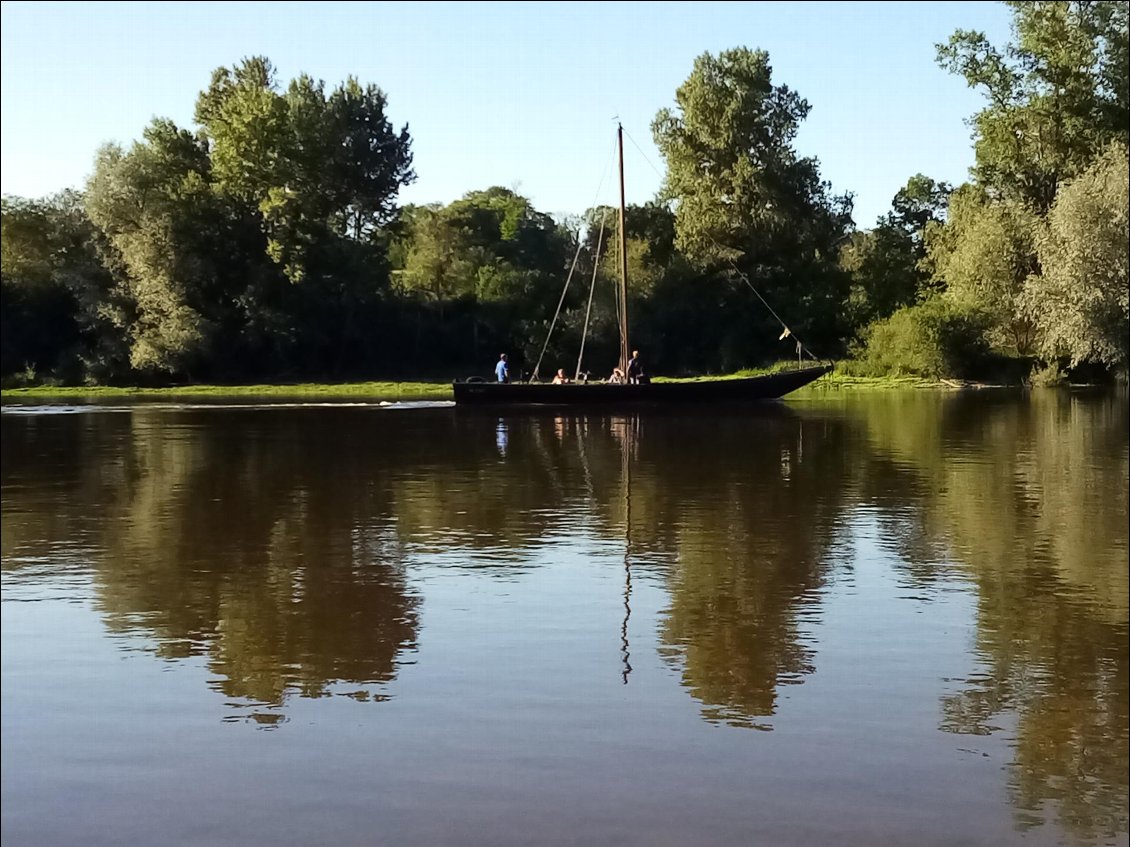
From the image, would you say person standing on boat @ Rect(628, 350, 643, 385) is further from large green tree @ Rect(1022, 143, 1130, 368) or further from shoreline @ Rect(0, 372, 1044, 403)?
large green tree @ Rect(1022, 143, 1130, 368)

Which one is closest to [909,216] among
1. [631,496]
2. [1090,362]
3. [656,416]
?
[1090,362]

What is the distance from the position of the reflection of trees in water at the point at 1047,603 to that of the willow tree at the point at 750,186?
1955 inches

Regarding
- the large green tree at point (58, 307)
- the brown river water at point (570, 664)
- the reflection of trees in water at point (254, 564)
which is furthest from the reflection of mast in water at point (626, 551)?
the large green tree at point (58, 307)

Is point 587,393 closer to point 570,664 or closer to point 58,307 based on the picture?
point 570,664

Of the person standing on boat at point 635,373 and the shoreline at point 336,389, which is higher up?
the person standing on boat at point 635,373

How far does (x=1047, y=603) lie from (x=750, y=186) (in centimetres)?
6856

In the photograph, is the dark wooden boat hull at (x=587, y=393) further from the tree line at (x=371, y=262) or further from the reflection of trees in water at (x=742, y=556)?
the tree line at (x=371, y=262)

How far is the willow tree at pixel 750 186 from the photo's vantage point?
79.4m

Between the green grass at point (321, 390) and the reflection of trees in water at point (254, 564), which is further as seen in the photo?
the green grass at point (321, 390)

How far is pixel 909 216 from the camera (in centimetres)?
8169

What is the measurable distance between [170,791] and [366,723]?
1.51 metres

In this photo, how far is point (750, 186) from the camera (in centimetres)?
7938

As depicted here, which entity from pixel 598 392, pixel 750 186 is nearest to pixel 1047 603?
pixel 598 392

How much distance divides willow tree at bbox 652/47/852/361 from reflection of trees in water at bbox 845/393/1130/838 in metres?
49.7
